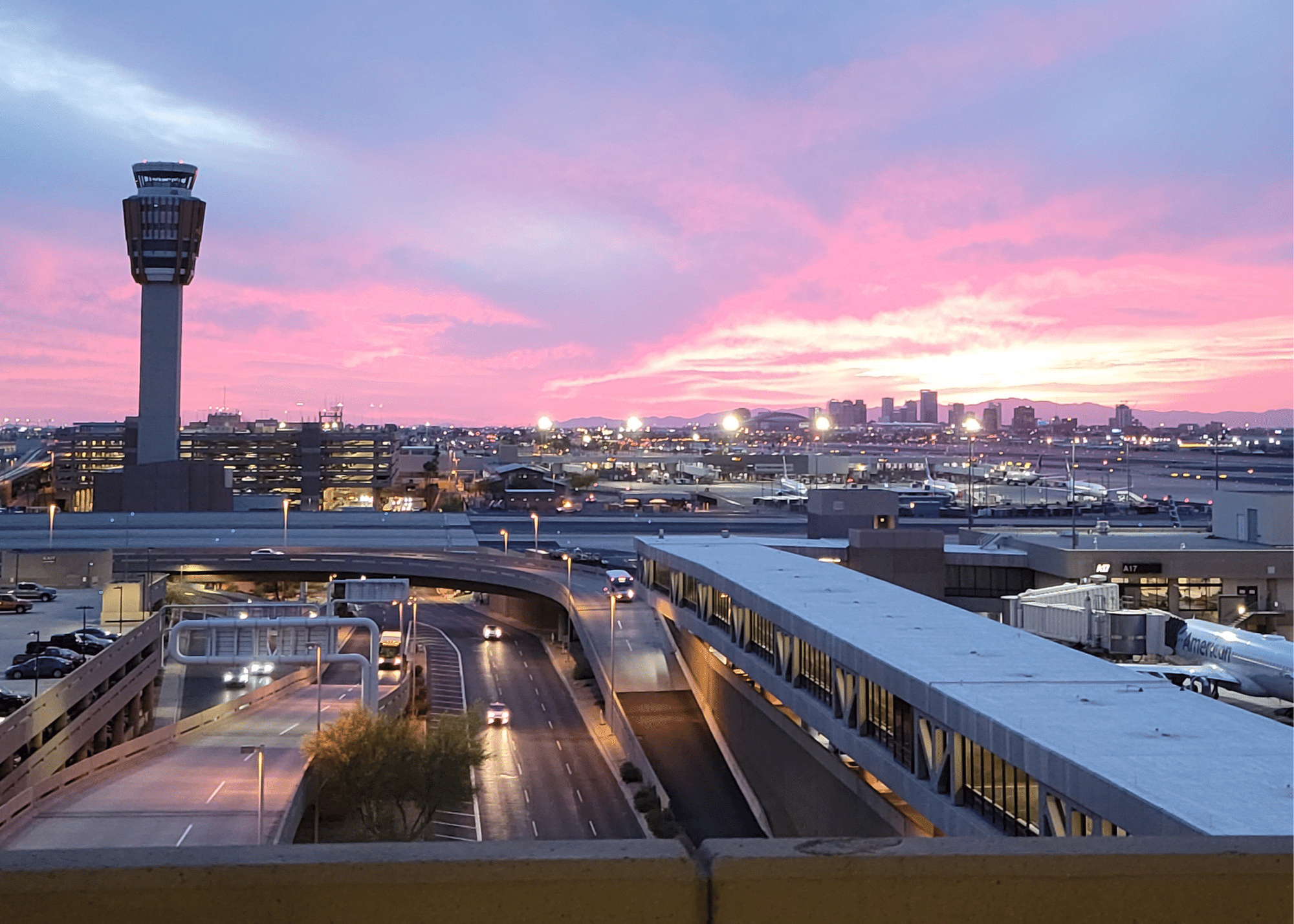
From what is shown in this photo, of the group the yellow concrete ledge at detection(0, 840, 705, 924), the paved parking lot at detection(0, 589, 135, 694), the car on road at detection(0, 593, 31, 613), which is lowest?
the paved parking lot at detection(0, 589, 135, 694)

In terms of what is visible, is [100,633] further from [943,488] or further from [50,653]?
[943,488]

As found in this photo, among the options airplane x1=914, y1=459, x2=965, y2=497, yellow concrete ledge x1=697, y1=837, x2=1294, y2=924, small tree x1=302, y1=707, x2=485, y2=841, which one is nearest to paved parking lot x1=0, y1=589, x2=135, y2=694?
small tree x1=302, y1=707, x2=485, y2=841

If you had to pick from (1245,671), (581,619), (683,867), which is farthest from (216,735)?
(683,867)

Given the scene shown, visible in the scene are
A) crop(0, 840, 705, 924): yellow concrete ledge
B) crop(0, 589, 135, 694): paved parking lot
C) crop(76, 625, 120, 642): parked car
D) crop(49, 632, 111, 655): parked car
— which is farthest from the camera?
crop(76, 625, 120, 642): parked car

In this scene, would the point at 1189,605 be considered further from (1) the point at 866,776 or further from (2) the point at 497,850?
(2) the point at 497,850

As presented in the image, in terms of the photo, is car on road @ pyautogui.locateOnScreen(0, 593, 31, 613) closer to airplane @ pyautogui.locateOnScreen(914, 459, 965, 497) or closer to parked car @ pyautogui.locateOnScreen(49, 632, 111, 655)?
parked car @ pyautogui.locateOnScreen(49, 632, 111, 655)

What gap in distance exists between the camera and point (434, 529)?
6725cm

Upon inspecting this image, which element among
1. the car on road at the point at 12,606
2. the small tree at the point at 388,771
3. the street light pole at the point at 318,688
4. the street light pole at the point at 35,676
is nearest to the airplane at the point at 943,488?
the street light pole at the point at 318,688

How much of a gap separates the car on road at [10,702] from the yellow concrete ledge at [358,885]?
26963 mm

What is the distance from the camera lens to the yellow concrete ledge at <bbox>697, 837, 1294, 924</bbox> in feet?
7.13

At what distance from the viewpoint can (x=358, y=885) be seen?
7.01ft

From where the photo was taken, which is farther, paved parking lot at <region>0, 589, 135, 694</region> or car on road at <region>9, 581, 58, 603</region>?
car on road at <region>9, 581, 58, 603</region>

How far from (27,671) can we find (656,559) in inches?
752

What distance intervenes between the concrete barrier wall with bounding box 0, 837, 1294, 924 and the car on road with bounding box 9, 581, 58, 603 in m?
45.9
